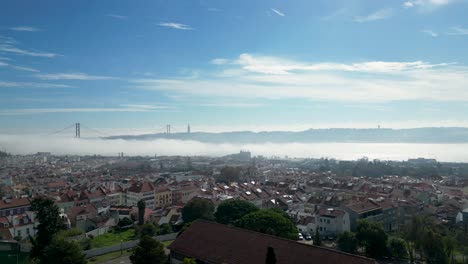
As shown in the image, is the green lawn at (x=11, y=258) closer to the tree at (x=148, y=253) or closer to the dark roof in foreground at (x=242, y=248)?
the tree at (x=148, y=253)

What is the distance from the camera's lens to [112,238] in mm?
22094

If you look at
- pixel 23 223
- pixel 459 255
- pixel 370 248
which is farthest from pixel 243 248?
pixel 23 223

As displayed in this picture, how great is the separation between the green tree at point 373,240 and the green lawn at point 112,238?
12.0 meters

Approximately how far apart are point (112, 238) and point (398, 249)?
14962 millimetres

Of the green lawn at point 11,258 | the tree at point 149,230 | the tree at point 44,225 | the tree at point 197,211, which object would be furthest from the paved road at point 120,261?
the tree at point 197,211

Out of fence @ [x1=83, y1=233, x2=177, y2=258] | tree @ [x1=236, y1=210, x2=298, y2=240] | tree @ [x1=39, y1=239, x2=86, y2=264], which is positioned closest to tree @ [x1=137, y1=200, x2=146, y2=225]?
fence @ [x1=83, y1=233, x2=177, y2=258]

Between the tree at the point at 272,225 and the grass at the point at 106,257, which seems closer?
the tree at the point at 272,225

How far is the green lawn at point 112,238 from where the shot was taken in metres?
20.5

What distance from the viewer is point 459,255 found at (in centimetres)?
1838

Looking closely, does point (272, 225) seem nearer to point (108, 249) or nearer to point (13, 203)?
point (108, 249)

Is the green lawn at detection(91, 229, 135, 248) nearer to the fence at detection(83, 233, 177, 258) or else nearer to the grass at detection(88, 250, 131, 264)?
the fence at detection(83, 233, 177, 258)

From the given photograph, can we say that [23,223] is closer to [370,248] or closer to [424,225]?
[370,248]

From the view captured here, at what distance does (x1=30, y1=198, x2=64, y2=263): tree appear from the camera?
16.1 meters

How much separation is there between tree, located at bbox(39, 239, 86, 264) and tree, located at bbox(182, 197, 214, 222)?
921 cm
